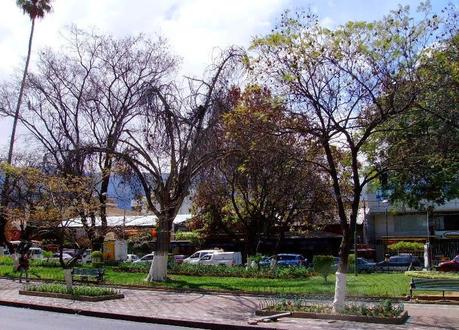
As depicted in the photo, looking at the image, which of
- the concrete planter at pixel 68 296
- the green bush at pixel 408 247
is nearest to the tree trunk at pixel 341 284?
the concrete planter at pixel 68 296

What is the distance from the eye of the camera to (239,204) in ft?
138

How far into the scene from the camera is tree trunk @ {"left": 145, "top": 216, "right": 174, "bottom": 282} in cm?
2491

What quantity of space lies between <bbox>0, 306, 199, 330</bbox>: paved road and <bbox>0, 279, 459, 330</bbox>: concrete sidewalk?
0.47m

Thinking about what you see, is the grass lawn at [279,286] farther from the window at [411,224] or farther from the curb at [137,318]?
the window at [411,224]

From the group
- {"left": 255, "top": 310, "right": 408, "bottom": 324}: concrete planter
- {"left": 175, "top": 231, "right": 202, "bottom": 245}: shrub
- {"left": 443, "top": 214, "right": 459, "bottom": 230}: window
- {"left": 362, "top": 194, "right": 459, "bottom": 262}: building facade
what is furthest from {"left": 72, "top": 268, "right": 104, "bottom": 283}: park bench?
{"left": 443, "top": 214, "right": 459, "bottom": 230}: window

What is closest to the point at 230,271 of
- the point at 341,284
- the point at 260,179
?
the point at 260,179

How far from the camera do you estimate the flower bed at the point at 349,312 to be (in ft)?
43.1

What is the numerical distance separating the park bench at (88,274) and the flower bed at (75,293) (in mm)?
3458

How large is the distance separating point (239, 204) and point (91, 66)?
44.2ft

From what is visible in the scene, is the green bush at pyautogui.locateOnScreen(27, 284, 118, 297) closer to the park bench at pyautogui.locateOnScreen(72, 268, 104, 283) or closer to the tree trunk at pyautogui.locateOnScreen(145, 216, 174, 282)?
the park bench at pyautogui.locateOnScreen(72, 268, 104, 283)

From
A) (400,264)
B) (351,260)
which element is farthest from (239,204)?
(400,264)

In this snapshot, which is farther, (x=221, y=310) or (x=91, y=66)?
(x=91, y=66)

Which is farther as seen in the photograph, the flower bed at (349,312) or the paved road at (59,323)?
the paved road at (59,323)

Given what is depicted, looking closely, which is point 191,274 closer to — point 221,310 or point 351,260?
point 351,260
